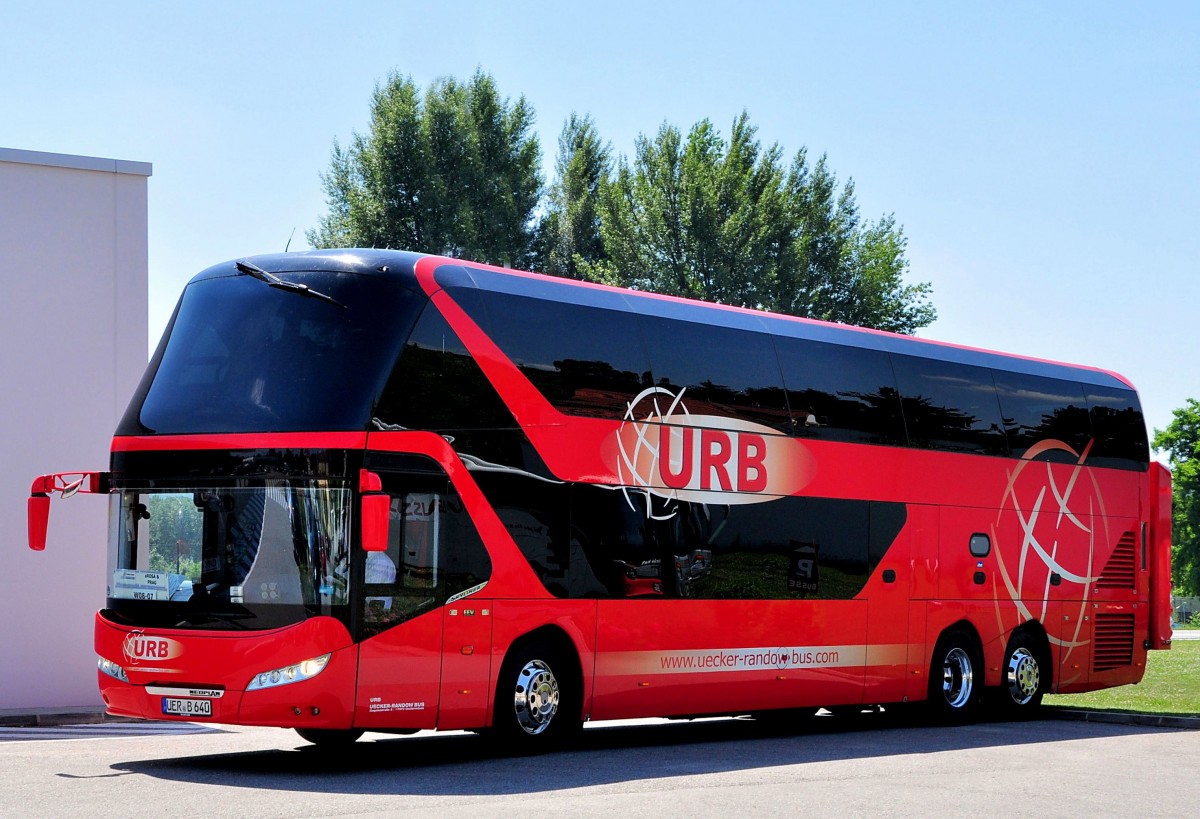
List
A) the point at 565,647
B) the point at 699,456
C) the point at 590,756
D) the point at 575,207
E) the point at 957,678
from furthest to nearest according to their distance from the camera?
the point at 575,207 → the point at 957,678 → the point at 699,456 → the point at 565,647 → the point at 590,756

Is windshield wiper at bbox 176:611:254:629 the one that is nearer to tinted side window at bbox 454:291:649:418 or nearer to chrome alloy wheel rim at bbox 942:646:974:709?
tinted side window at bbox 454:291:649:418

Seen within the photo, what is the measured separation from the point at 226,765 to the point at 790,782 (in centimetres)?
464

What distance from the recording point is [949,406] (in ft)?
63.8

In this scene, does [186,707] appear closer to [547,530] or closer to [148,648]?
[148,648]

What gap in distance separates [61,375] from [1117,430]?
13695 mm

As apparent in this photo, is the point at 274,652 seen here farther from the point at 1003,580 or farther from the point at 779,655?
the point at 1003,580

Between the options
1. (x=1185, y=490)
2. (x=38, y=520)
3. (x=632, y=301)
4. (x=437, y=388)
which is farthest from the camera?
(x=1185, y=490)

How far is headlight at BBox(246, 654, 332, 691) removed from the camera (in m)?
12.7

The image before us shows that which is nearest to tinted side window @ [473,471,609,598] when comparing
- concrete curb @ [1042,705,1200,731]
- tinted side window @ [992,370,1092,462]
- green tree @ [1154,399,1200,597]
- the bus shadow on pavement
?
the bus shadow on pavement

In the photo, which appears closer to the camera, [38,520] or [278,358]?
[278,358]

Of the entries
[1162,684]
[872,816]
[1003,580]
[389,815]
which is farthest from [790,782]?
[1162,684]

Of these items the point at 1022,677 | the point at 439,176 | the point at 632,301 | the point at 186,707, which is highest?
the point at 439,176

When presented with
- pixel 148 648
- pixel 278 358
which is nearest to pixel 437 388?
pixel 278 358

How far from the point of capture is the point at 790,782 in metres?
12.2
